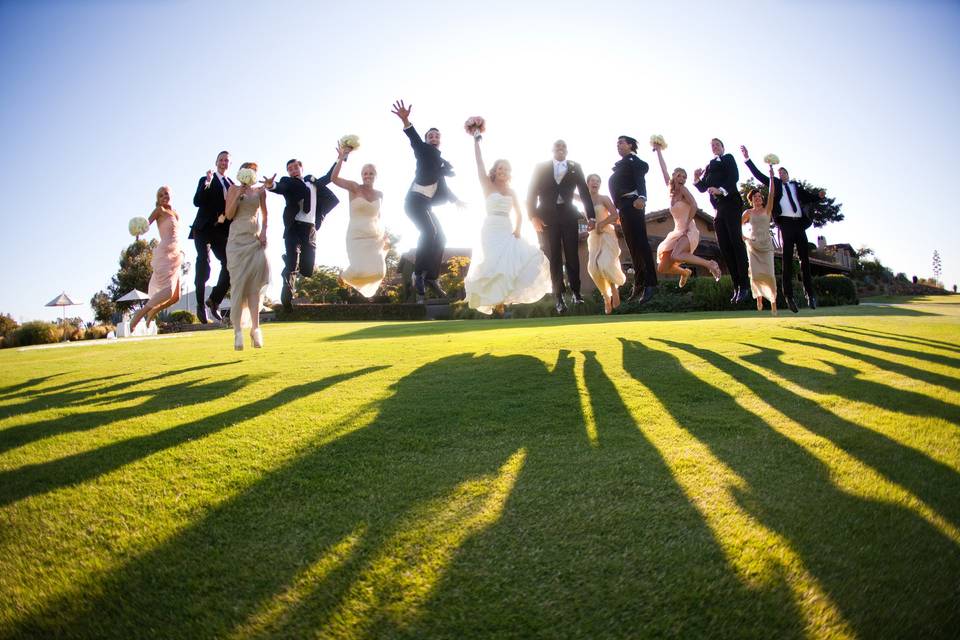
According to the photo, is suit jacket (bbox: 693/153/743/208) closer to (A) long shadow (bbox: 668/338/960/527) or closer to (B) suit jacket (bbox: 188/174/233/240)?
(A) long shadow (bbox: 668/338/960/527)

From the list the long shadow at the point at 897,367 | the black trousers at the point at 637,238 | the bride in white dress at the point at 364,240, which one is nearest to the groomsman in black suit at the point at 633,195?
the black trousers at the point at 637,238

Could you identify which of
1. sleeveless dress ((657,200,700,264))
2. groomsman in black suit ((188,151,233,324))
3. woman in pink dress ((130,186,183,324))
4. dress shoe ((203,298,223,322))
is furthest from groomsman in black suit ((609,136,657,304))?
woman in pink dress ((130,186,183,324))

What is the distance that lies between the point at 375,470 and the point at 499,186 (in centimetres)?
A: 749

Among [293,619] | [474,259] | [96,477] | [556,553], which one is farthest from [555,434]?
[474,259]

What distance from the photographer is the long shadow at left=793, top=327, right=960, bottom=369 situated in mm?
6984

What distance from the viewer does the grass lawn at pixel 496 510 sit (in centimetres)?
237

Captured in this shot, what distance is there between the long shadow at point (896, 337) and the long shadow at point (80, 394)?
1120 centimetres

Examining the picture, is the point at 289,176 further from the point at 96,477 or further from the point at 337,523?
the point at 337,523

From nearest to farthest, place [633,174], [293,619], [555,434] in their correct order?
[293,619] → [555,434] → [633,174]

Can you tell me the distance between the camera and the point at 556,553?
275 cm

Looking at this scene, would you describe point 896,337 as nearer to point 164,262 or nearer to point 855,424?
point 855,424

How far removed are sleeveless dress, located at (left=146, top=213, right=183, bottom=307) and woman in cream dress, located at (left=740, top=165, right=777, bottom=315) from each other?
38.2ft

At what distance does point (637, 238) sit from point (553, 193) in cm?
181

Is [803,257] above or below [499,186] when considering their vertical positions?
below
